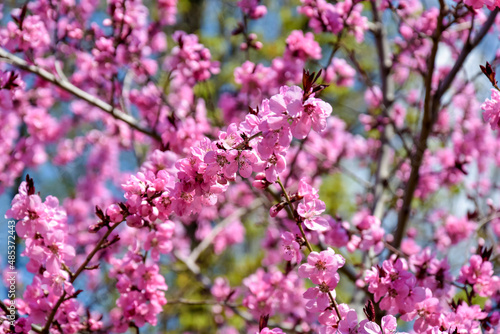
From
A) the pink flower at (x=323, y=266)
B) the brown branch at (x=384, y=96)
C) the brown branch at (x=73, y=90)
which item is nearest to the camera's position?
the pink flower at (x=323, y=266)

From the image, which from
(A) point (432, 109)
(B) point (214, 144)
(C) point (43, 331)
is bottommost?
(C) point (43, 331)

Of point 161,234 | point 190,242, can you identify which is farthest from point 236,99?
point 190,242

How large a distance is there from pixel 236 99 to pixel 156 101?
79 cm

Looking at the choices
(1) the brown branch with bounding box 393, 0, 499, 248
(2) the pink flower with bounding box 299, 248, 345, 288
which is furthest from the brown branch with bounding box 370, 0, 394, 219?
(2) the pink flower with bounding box 299, 248, 345, 288

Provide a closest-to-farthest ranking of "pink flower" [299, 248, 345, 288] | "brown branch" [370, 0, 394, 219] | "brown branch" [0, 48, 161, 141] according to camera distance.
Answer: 1. "pink flower" [299, 248, 345, 288]
2. "brown branch" [0, 48, 161, 141]
3. "brown branch" [370, 0, 394, 219]

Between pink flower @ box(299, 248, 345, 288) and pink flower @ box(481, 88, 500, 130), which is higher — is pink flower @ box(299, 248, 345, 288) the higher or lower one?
the lower one

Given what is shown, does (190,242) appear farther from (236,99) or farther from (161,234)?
(161,234)

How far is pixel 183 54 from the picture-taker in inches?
130

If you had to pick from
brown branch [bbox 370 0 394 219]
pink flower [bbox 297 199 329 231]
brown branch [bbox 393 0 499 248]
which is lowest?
pink flower [bbox 297 199 329 231]

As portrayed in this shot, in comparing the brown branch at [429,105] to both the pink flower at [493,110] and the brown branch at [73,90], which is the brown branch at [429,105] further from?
the brown branch at [73,90]

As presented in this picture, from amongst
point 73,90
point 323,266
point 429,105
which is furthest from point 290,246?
point 73,90

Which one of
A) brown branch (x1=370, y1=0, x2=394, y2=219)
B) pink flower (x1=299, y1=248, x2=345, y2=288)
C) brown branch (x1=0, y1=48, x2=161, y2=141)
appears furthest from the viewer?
brown branch (x1=370, y1=0, x2=394, y2=219)

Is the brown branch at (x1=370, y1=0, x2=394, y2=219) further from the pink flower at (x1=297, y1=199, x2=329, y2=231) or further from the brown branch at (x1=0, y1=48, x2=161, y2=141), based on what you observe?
the pink flower at (x1=297, y1=199, x2=329, y2=231)

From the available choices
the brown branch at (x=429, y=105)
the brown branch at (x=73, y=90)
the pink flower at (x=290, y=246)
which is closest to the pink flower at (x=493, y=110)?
the pink flower at (x=290, y=246)
